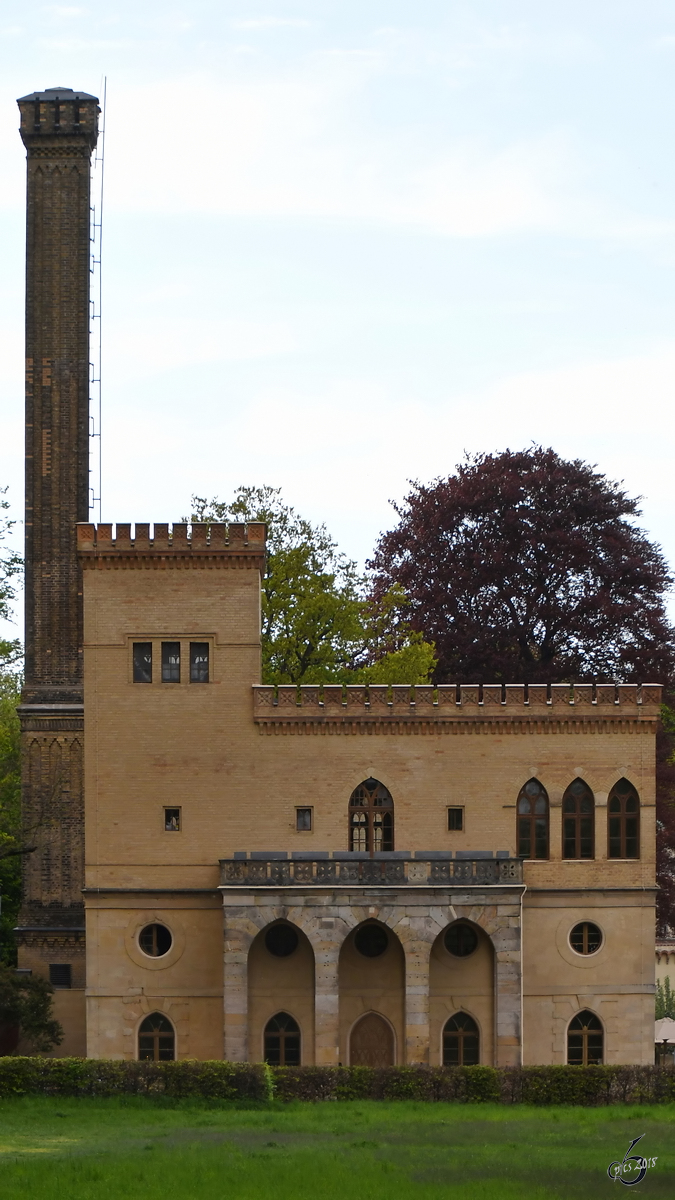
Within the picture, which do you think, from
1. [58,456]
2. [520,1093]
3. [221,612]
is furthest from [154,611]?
[520,1093]

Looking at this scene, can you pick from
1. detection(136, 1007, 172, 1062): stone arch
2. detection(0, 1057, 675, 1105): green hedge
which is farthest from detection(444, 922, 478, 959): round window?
detection(136, 1007, 172, 1062): stone arch

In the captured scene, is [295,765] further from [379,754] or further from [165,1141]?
[165,1141]

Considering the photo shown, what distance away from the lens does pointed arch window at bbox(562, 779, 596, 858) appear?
55.6 m

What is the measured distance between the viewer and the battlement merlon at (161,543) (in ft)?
184

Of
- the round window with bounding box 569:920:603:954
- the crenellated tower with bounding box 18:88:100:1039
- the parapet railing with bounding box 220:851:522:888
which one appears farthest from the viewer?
the crenellated tower with bounding box 18:88:100:1039

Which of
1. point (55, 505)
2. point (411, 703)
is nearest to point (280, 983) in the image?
point (411, 703)

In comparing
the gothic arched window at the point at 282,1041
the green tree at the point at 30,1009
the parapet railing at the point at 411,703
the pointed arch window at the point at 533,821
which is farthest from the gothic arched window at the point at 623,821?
the green tree at the point at 30,1009

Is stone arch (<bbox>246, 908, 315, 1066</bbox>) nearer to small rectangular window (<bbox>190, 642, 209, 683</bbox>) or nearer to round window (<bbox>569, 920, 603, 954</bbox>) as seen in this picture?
small rectangular window (<bbox>190, 642, 209, 683</bbox>)

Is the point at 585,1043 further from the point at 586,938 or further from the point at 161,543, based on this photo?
the point at 161,543

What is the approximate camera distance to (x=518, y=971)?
2095 inches

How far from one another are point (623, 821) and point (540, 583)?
18.6m

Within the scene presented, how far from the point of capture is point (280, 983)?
179 feet

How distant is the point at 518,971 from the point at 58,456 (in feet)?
74.2

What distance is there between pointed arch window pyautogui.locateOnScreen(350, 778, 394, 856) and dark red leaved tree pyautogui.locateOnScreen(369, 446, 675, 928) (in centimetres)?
1671
